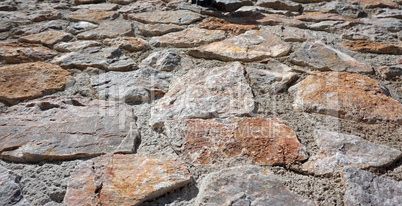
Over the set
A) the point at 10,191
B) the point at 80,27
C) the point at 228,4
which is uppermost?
the point at 228,4

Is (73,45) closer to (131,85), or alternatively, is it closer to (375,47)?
(131,85)

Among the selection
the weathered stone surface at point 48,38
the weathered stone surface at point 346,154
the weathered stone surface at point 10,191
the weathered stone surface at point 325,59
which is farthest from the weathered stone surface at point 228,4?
the weathered stone surface at point 10,191

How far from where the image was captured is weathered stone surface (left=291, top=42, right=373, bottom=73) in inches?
50.9

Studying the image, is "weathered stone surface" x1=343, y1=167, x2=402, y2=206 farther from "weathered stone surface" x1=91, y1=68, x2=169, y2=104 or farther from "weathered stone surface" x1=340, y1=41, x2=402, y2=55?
"weathered stone surface" x1=340, y1=41, x2=402, y2=55

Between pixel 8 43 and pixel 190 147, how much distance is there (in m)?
1.33

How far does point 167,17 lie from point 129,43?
0.43 m

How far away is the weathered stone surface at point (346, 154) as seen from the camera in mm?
845

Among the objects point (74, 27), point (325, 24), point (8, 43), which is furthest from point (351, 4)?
point (8, 43)

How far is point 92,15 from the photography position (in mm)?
1984

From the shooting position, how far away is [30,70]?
135 centimetres

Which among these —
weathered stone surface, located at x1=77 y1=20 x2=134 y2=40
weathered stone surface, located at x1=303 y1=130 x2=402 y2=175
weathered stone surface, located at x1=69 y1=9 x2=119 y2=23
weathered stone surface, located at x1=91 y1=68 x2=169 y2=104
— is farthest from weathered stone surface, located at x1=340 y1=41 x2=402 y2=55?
weathered stone surface, located at x1=69 y1=9 x2=119 y2=23

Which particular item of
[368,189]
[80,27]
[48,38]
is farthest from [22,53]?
[368,189]

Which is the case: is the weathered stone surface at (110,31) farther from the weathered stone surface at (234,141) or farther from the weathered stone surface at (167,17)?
the weathered stone surface at (234,141)

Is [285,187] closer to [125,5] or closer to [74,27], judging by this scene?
[74,27]
